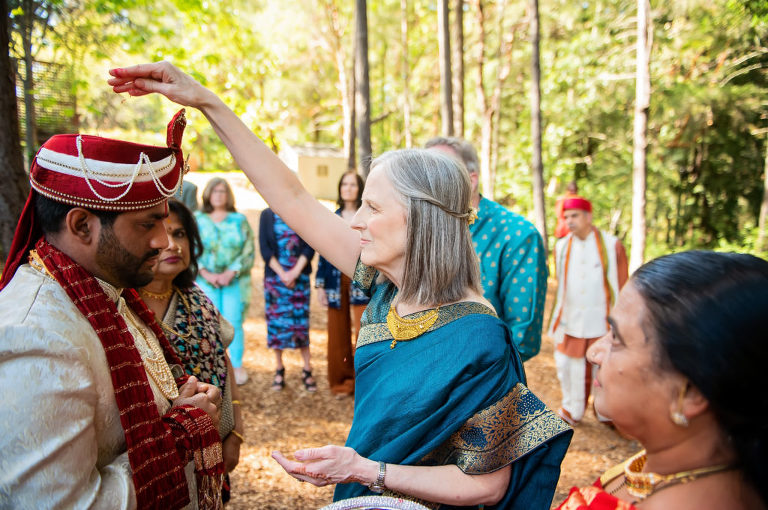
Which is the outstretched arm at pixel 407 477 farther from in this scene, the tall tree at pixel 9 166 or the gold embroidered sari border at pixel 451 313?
the tall tree at pixel 9 166

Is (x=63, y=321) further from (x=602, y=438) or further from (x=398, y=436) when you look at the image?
(x=602, y=438)

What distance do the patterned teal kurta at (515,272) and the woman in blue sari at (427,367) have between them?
131 centimetres

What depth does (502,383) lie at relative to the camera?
1.56m

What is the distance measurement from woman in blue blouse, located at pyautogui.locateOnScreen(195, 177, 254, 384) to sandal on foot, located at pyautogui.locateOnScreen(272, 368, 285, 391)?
1.14 feet

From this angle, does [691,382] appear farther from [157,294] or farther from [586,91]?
[586,91]

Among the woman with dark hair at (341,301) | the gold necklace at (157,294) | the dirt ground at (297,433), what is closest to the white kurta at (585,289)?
the dirt ground at (297,433)

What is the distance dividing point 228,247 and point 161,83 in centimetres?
408

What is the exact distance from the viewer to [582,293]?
5121mm

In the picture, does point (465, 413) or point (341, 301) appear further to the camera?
point (341, 301)

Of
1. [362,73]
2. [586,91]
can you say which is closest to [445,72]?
[362,73]

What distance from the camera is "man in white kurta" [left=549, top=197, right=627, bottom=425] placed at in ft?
16.6

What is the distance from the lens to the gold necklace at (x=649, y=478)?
1.03 metres

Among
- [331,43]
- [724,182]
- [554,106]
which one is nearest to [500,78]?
[554,106]

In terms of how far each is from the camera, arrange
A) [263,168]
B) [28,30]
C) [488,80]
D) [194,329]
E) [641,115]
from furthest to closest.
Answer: [488,80] < [641,115] < [28,30] < [194,329] < [263,168]
